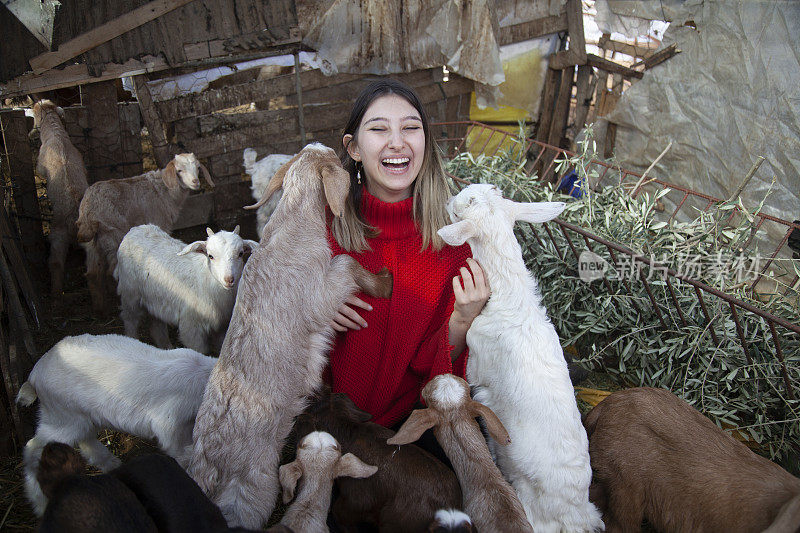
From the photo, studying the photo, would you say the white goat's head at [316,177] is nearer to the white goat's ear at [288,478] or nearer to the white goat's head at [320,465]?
the white goat's head at [320,465]

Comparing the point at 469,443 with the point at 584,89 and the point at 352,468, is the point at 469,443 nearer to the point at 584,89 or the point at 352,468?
the point at 352,468

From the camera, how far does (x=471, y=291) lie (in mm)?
2883

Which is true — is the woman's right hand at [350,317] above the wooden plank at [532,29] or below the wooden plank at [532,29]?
below

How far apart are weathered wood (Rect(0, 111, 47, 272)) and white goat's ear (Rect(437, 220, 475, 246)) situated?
4736mm

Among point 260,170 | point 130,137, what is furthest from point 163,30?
point 260,170

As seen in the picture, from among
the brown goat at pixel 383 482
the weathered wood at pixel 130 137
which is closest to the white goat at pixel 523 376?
the brown goat at pixel 383 482

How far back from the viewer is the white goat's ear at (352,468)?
242 cm

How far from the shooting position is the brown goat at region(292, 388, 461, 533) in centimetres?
247

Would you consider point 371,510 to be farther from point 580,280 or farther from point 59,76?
point 59,76

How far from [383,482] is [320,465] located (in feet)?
1.08

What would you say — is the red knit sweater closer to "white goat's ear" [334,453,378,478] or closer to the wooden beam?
"white goat's ear" [334,453,378,478]

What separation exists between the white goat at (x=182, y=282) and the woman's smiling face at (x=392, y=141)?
1.36 meters

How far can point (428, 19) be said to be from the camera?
7133 millimetres

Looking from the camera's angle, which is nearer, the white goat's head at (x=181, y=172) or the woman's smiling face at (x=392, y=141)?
the woman's smiling face at (x=392, y=141)
